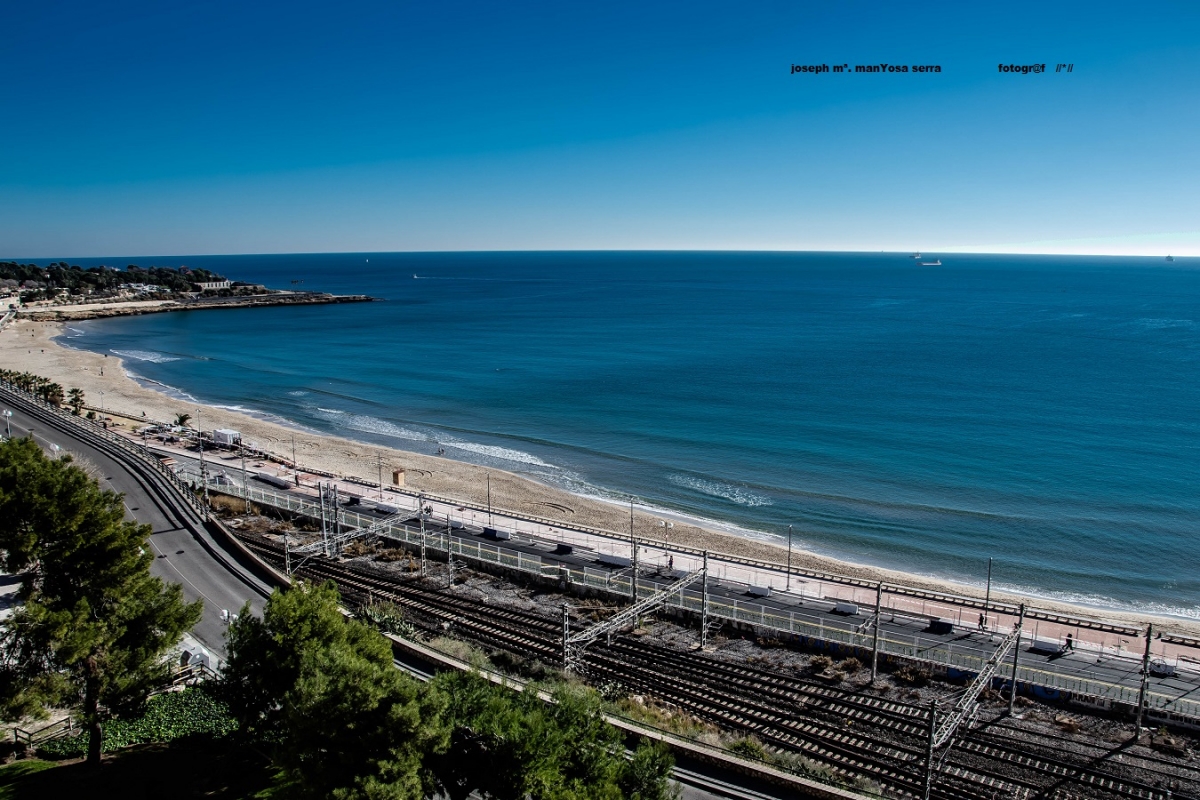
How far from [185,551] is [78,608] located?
1845 centimetres

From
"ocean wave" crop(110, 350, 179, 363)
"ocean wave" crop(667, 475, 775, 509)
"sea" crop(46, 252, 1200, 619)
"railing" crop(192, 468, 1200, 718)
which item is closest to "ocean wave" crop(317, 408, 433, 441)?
"sea" crop(46, 252, 1200, 619)

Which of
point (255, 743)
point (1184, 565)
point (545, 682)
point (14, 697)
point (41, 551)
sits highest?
point (41, 551)

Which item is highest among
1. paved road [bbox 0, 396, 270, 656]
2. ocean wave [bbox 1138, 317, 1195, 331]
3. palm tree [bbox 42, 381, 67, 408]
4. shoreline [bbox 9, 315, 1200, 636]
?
ocean wave [bbox 1138, 317, 1195, 331]

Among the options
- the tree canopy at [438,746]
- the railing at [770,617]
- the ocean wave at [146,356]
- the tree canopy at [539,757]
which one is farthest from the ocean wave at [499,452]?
the ocean wave at [146,356]

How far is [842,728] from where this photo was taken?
80.7ft

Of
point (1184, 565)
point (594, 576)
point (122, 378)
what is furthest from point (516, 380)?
point (1184, 565)

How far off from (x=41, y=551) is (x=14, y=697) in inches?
138

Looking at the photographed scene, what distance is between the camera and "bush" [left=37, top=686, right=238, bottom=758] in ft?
66.6

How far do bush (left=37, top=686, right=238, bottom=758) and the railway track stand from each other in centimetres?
993

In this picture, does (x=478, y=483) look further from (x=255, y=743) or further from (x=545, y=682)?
(x=255, y=743)

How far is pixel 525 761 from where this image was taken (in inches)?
540

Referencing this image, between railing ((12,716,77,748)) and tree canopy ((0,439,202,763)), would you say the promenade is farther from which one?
tree canopy ((0,439,202,763))

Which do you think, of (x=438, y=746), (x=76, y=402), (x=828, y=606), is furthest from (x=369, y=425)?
(x=438, y=746)

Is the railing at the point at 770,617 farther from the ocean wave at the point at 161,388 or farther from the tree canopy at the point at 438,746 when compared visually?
the ocean wave at the point at 161,388
